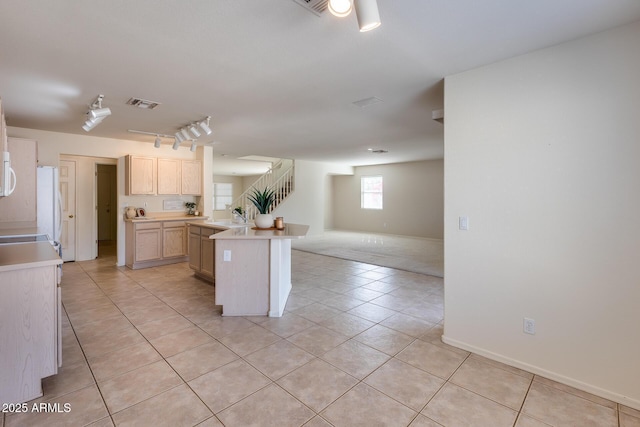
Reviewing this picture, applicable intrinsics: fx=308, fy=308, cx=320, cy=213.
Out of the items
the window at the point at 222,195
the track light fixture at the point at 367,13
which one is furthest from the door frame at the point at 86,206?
the window at the point at 222,195

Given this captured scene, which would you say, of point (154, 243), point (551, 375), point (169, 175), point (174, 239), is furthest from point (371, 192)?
point (551, 375)

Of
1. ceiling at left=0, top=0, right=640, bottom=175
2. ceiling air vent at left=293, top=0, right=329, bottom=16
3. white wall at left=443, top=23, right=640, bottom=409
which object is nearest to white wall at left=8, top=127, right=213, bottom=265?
ceiling at left=0, top=0, right=640, bottom=175

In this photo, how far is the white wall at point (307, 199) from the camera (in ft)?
30.7

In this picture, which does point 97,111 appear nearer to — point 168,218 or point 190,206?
point 168,218

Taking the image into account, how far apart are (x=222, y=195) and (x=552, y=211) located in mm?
13585

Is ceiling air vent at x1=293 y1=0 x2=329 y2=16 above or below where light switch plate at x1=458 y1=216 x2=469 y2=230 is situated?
above

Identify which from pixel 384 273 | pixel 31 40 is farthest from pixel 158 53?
pixel 384 273

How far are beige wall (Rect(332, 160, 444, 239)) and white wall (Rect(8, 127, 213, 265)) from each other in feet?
20.8

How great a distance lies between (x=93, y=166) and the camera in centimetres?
615

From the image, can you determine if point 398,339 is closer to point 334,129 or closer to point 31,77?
point 334,129

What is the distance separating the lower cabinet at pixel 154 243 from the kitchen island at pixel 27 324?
3.44 metres

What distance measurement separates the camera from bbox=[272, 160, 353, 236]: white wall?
9.34m

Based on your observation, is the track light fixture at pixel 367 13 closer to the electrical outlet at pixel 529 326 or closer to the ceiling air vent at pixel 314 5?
the ceiling air vent at pixel 314 5

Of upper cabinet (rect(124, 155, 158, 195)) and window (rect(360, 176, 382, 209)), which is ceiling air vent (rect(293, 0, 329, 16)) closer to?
upper cabinet (rect(124, 155, 158, 195))
